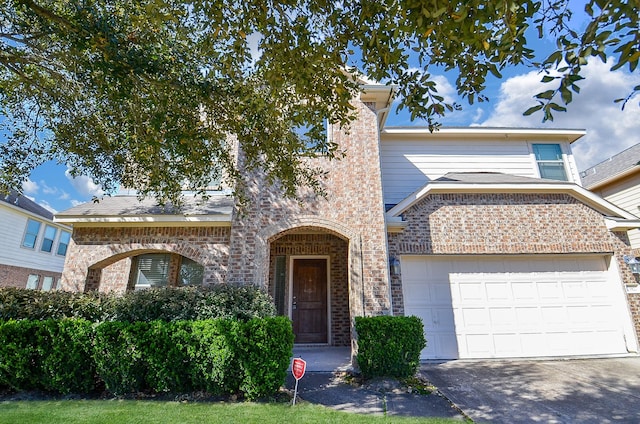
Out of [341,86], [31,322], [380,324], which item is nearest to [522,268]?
[380,324]

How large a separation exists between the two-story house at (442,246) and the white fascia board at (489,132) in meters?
2.05

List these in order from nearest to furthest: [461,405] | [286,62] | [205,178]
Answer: [286,62] → [461,405] → [205,178]

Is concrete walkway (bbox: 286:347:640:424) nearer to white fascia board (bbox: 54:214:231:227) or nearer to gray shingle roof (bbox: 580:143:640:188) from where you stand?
white fascia board (bbox: 54:214:231:227)

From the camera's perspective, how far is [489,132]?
A: 10438 millimetres

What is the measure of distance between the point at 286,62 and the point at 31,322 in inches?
236

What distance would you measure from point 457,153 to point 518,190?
8.71 feet

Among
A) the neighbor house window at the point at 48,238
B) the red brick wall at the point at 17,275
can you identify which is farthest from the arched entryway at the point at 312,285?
the neighbor house window at the point at 48,238

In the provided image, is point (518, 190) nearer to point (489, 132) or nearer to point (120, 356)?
point (489, 132)

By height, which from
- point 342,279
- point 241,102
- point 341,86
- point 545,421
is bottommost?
point 545,421

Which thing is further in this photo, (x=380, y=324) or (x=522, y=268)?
(x=522, y=268)

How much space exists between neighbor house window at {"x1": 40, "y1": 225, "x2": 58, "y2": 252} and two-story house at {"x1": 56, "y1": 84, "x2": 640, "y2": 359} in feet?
37.5

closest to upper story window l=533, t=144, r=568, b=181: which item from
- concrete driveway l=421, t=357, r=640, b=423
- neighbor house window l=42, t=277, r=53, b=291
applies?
concrete driveway l=421, t=357, r=640, b=423

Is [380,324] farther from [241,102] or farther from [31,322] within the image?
[31,322]

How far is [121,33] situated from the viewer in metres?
4.51
